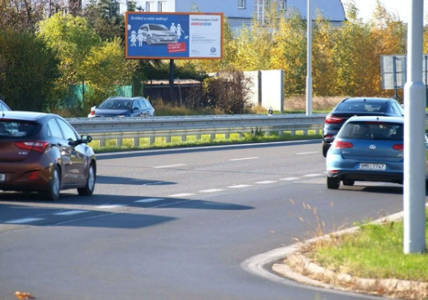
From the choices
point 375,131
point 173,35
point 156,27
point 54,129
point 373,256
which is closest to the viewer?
point 373,256

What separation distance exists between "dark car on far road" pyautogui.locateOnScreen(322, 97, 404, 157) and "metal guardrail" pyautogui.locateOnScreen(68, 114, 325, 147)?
738cm

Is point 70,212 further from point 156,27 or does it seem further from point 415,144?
point 156,27

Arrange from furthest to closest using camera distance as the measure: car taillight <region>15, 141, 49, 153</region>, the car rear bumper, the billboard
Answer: the billboard
the car rear bumper
car taillight <region>15, 141, 49, 153</region>

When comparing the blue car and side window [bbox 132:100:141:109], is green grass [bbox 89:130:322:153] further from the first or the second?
the blue car

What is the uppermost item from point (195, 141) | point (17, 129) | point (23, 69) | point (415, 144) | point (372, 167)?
point (23, 69)

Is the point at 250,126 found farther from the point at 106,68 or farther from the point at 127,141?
the point at 106,68

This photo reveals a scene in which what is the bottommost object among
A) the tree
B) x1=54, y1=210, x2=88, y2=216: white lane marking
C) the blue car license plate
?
x1=54, y1=210, x2=88, y2=216: white lane marking

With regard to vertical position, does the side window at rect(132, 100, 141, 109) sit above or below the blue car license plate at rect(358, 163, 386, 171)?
above

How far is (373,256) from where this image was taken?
926 cm

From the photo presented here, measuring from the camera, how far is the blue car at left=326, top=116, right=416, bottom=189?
1789 centimetres

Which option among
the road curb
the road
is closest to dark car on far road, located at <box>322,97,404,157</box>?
the road

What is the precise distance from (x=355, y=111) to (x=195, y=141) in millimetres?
8645

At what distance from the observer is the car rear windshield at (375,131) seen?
18312 mm

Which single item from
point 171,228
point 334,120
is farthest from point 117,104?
point 171,228
